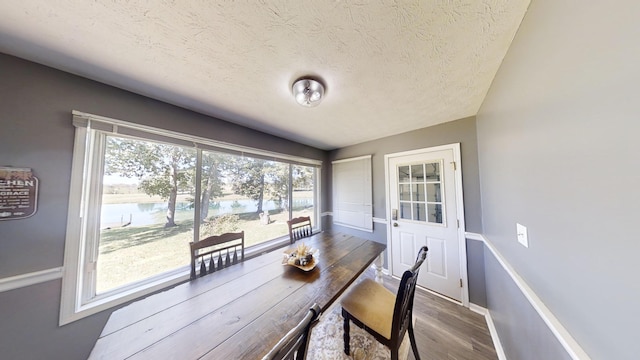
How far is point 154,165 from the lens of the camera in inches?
64.6

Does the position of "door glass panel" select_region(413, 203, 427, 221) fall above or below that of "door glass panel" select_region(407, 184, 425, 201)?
below

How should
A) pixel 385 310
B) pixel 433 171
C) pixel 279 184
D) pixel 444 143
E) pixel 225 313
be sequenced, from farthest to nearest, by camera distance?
pixel 279 184
pixel 433 171
pixel 444 143
pixel 385 310
pixel 225 313

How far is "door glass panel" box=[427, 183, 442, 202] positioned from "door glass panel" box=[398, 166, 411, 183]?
29 centimetres

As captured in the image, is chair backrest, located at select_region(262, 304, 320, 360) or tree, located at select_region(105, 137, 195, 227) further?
tree, located at select_region(105, 137, 195, 227)

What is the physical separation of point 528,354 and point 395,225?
1671 mm

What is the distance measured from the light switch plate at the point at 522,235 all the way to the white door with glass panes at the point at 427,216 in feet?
3.93

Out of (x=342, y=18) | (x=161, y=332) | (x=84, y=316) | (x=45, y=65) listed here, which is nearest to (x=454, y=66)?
(x=342, y=18)

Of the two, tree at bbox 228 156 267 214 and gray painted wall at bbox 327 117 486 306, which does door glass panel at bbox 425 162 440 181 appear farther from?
tree at bbox 228 156 267 214

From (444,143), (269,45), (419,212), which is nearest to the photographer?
(269,45)

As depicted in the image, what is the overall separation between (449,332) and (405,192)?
1555mm

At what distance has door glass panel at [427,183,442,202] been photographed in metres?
2.28

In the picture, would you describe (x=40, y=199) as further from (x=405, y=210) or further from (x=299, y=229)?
(x=405, y=210)

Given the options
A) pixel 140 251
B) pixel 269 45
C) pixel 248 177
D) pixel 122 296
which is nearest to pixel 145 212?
pixel 140 251

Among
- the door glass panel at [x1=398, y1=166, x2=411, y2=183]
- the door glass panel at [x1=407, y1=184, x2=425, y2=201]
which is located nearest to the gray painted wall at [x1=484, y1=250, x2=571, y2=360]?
the door glass panel at [x1=407, y1=184, x2=425, y2=201]
